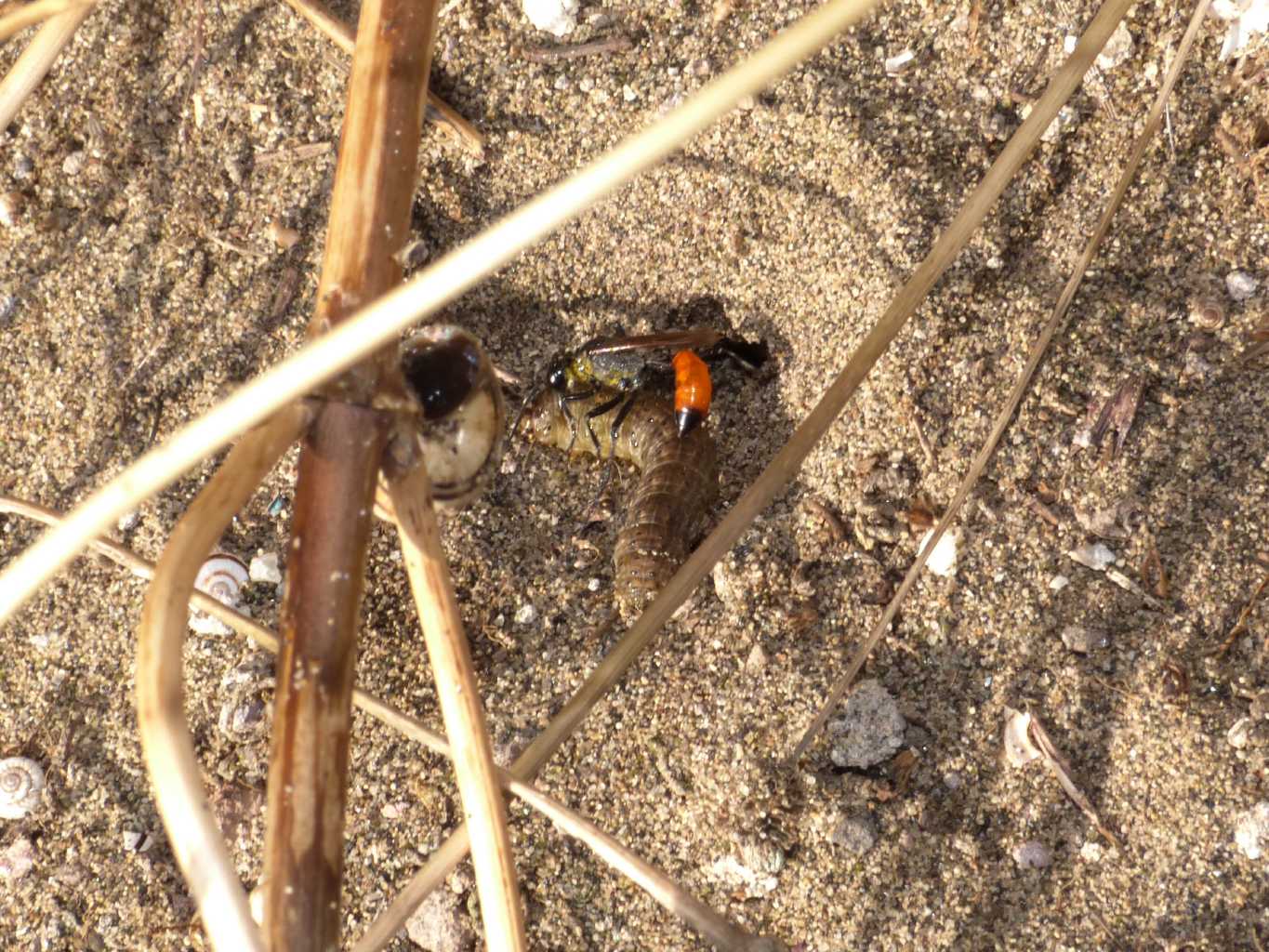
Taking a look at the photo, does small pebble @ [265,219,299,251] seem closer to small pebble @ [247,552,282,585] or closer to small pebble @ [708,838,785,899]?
small pebble @ [247,552,282,585]

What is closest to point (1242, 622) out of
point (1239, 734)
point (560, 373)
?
point (1239, 734)

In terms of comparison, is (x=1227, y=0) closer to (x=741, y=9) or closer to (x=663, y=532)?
(x=741, y=9)

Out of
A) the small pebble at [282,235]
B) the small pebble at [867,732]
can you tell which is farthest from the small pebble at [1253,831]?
the small pebble at [282,235]

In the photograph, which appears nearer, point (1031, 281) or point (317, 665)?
point (317, 665)

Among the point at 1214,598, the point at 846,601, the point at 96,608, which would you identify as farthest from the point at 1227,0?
the point at 96,608

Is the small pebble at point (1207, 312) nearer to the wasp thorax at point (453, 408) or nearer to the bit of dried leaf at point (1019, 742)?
the bit of dried leaf at point (1019, 742)

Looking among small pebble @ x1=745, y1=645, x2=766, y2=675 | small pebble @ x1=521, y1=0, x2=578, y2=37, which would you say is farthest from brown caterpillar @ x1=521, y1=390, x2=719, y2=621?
small pebble @ x1=521, y1=0, x2=578, y2=37

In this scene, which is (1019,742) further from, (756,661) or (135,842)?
(135,842)
